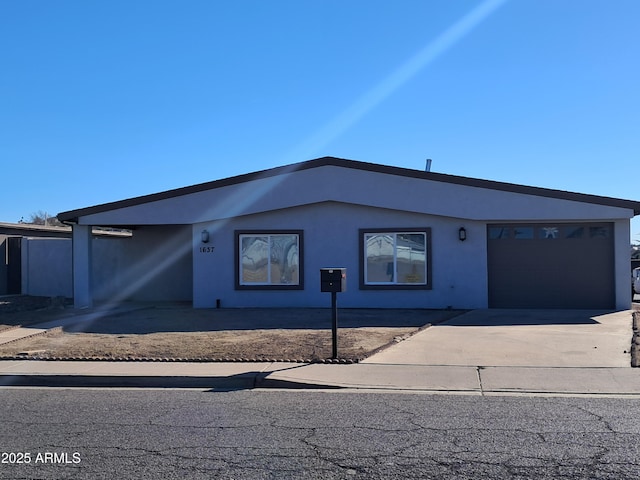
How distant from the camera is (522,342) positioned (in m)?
11.9

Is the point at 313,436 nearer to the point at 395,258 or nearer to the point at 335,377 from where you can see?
the point at 335,377

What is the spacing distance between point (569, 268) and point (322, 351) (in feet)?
32.5

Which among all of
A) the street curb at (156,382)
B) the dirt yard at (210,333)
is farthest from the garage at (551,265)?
the street curb at (156,382)

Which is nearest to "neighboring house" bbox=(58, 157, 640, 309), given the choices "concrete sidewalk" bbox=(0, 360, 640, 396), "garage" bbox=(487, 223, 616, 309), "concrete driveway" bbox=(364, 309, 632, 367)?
"garage" bbox=(487, 223, 616, 309)

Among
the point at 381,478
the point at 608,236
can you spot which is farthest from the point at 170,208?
the point at 381,478

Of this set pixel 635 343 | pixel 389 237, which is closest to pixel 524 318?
pixel 635 343

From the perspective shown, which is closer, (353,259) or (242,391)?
(242,391)

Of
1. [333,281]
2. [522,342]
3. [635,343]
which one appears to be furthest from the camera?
[522,342]

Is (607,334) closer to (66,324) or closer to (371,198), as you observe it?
(371,198)

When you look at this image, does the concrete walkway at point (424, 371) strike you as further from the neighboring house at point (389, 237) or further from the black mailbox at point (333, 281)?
the neighboring house at point (389, 237)

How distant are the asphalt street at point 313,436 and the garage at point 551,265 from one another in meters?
10.4

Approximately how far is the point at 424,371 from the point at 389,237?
30.2 ft

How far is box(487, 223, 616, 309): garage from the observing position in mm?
17500

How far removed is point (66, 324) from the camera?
49.9ft
